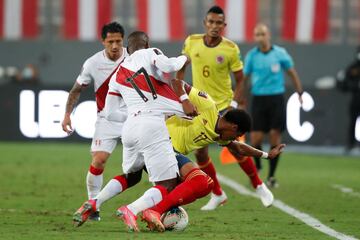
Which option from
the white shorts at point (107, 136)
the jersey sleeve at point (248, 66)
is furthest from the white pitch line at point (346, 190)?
the white shorts at point (107, 136)

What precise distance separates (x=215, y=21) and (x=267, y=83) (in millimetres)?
3775

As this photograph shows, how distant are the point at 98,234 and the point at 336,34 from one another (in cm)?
2142

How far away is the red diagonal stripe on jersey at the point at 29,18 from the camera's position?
96.2 ft

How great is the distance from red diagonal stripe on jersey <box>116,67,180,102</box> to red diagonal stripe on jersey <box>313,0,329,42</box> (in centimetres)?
1897

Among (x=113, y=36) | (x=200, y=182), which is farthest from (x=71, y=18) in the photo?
(x=200, y=182)

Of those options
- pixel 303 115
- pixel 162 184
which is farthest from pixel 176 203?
pixel 303 115

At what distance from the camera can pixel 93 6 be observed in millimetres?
29078

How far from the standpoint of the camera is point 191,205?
45.5 ft

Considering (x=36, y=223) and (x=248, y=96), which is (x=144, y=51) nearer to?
(x=36, y=223)

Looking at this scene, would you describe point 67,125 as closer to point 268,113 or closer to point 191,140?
point 191,140

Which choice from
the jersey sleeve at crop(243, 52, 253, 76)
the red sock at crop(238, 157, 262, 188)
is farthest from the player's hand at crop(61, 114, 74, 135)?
the jersey sleeve at crop(243, 52, 253, 76)

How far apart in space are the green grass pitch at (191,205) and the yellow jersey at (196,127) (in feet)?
2.47

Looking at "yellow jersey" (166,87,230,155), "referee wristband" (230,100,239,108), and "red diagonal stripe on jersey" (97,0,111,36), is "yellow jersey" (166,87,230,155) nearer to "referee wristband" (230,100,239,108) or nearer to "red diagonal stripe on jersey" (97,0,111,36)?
"referee wristband" (230,100,239,108)

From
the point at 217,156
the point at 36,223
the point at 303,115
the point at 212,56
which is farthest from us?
the point at 303,115
